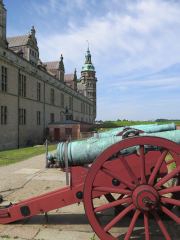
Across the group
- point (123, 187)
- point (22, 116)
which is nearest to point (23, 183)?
point (123, 187)

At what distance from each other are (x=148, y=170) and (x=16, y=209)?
7.21 ft

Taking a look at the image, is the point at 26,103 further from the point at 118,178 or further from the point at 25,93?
the point at 118,178

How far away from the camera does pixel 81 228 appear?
3.34 metres

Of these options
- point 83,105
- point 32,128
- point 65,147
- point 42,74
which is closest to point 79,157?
point 65,147

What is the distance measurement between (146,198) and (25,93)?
2194 cm

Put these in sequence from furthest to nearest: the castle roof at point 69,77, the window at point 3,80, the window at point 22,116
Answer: the castle roof at point 69,77
the window at point 22,116
the window at point 3,80

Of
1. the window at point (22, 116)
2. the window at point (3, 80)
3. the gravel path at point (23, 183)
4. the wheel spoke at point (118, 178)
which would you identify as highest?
the window at point (3, 80)

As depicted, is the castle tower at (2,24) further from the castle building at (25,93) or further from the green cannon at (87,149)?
the green cannon at (87,149)

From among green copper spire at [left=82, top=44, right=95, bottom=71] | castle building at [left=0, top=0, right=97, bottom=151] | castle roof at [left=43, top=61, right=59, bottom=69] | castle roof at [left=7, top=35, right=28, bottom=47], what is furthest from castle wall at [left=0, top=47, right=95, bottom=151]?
green copper spire at [left=82, top=44, right=95, bottom=71]

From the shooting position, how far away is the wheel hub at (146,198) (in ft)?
8.56

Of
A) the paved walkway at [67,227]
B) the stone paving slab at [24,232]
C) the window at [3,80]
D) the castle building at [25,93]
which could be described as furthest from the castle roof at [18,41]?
the stone paving slab at [24,232]

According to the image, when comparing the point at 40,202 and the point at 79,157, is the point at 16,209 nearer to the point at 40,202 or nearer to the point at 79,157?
the point at 40,202

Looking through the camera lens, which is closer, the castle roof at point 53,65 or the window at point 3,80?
the window at point 3,80

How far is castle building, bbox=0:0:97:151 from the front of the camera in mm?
18891
